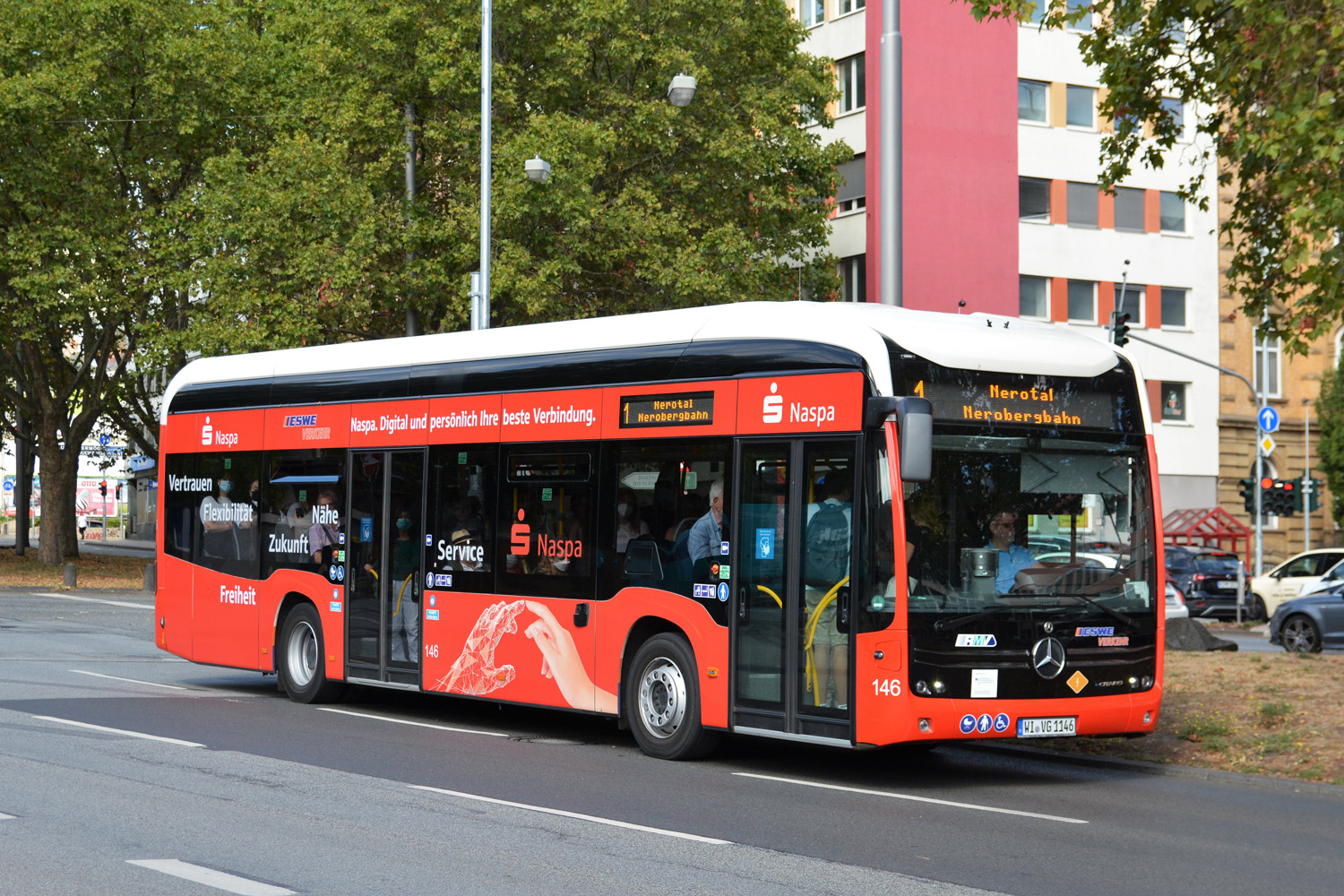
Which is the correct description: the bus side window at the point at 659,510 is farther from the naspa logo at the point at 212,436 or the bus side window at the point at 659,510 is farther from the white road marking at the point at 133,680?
the white road marking at the point at 133,680

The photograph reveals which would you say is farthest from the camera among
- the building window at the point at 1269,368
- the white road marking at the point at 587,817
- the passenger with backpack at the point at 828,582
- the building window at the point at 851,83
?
the building window at the point at 1269,368

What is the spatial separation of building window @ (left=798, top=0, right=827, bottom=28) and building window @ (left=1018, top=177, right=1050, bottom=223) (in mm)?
8096

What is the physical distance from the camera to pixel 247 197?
107 ft

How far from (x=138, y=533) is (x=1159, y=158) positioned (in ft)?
266

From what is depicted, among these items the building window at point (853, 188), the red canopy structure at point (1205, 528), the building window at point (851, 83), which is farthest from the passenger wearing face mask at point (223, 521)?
the building window at point (851, 83)

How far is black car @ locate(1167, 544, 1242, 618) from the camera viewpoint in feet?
129

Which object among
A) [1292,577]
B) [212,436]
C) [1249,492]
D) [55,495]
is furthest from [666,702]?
[55,495]

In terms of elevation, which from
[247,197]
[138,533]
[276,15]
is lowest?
[138,533]

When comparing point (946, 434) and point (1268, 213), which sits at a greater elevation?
point (1268, 213)

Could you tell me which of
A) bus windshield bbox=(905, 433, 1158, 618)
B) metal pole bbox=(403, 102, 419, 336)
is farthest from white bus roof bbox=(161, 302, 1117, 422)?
metal pole bbox=(403, 102, 419, 336)

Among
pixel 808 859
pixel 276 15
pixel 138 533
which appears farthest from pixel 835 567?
pixel 138 533

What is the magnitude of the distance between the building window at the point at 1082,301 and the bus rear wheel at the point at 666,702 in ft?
144

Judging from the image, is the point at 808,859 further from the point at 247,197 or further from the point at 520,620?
the point at 247,197

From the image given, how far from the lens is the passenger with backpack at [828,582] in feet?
35.2
